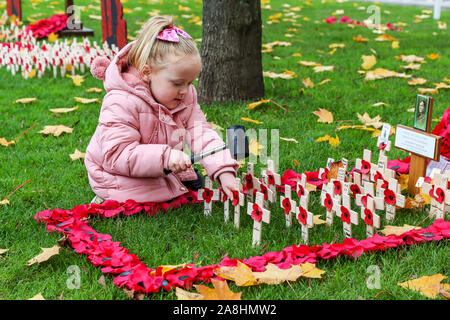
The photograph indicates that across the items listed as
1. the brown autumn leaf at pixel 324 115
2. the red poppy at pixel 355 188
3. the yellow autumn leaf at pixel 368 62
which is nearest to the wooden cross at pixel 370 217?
the red poppy at pixel 355 188

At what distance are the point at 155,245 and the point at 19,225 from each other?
29.7 inches

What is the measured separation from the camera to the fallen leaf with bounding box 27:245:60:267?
8.11 feet

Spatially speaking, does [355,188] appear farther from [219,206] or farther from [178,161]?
[178,161]

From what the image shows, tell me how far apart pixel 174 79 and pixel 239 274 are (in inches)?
45.1

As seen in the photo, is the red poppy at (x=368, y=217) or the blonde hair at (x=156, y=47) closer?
the red poppy at (x=368, y=217)

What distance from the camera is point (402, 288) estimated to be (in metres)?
2.23

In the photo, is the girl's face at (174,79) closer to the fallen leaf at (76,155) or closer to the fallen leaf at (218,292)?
the fallen leaf at (76,155)

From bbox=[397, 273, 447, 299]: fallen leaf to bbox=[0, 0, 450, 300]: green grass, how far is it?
3cm

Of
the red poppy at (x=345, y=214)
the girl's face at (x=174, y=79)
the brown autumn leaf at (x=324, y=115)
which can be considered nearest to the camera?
the red poppy at (x=345, y=214)

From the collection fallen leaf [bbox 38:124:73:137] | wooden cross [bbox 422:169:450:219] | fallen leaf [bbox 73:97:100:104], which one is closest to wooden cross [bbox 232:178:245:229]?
wooden cross [bbox 422:169:450:219]

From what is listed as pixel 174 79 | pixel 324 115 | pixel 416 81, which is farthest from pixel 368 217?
pixel 416 81

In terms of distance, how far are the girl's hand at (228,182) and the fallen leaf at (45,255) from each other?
866 mm

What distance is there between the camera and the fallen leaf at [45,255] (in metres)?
2.47
